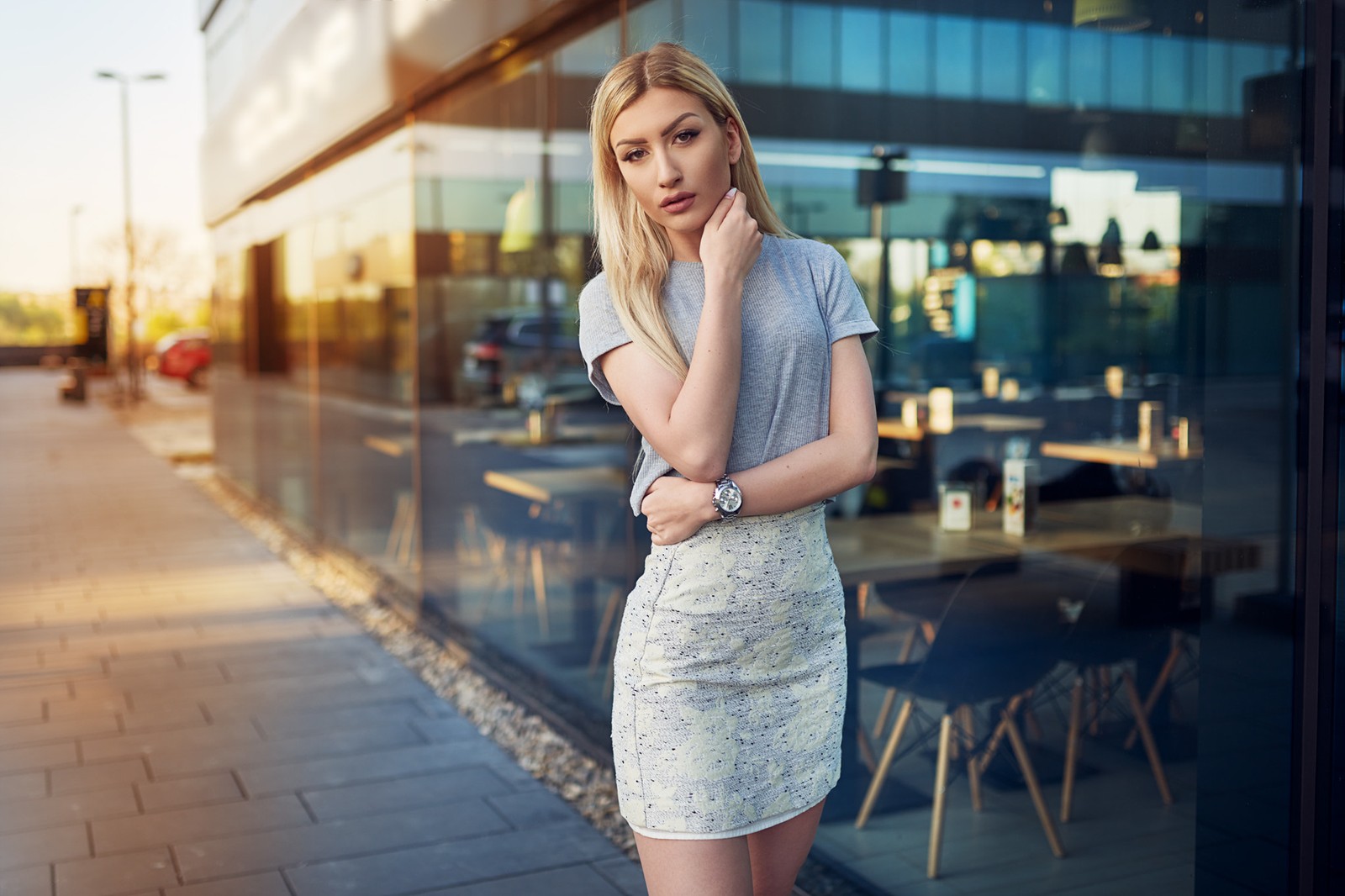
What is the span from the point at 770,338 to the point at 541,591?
3674 mm

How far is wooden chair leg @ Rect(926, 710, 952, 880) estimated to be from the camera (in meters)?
3.47

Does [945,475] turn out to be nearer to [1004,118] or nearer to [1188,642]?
[1004,118]

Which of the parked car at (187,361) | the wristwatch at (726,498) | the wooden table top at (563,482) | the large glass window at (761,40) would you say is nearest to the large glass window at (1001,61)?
the large glass window at (761,40)

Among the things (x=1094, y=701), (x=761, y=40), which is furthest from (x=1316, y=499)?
(x=761, y=40)

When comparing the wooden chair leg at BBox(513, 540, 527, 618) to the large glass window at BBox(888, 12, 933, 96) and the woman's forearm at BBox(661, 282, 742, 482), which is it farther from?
the woman's forearm at BBox(661, 282, 742, 482)

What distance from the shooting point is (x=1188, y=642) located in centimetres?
257

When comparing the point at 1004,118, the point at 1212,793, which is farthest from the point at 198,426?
the point at 1212,793

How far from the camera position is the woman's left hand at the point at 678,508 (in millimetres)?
1817

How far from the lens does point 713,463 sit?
5.88 feet

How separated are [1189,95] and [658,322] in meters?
1.55

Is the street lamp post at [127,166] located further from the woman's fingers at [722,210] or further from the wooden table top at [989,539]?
the woman's fingers at [722,210]

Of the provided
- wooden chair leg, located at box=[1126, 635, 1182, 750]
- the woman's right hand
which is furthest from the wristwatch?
wooden chair leg, located at box=[1126, 635, 1182, 750]

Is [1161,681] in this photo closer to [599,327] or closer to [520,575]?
[599,327]

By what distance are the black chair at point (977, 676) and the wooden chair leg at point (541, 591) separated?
1943 mm
